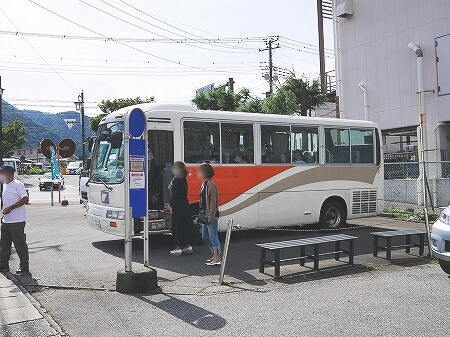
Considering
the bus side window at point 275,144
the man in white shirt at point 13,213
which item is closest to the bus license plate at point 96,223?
the man in white shirt at point 13,213

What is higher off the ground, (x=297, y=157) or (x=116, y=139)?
(x=116, y=139)

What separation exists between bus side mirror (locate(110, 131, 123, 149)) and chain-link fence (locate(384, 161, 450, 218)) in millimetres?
10512

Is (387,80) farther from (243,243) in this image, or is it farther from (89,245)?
(89,245)

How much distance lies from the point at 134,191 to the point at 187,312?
7.10 feet

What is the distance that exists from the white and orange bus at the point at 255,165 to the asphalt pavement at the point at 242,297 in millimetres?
1240

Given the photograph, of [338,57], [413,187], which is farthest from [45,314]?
[338,57]

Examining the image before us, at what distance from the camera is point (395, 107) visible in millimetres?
19625

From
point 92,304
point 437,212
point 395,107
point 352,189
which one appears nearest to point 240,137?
point 352,189

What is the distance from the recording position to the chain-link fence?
1673 cm

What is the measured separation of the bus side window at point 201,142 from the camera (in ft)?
35.3

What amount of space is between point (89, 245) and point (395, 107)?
1377 cm

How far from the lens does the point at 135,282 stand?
22.9 feet

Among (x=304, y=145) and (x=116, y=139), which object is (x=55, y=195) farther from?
(x=116, y=139)

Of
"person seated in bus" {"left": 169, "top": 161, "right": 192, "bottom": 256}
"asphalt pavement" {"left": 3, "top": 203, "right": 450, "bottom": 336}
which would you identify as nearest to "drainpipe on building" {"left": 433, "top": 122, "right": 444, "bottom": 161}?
"asphalt pavement" {"left": 3, "top": 203, "right": 450, "bottom": 336}
